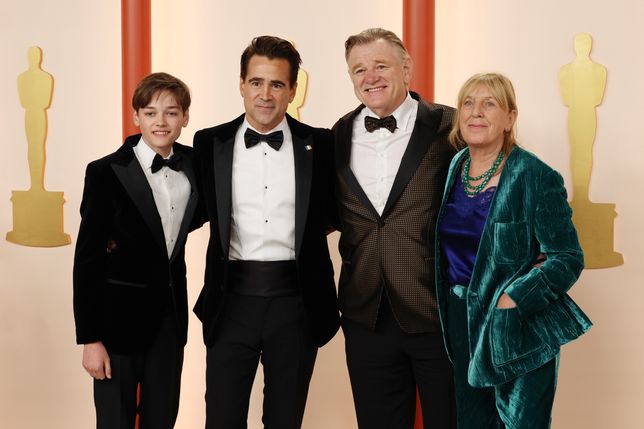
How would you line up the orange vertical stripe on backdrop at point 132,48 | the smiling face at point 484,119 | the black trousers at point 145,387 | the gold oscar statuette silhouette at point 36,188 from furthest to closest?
the gold oscar statuette silhouette at point 36,188, the orange vertical stripe on backdrop at point 132,48, the black trousers at point 145,387, the smiling face at point 484,119

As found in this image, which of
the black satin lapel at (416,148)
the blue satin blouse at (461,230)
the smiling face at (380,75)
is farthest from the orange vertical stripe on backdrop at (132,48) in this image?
the blue satin blouse at (461,230)

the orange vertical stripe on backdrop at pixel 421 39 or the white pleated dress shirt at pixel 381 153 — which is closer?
the white pleated dress shirt at pixel 381 153

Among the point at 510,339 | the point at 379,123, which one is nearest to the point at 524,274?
the point at 510,339

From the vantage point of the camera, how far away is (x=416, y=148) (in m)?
2.27

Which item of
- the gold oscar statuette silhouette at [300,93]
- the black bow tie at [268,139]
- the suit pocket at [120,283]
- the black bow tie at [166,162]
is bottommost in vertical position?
the suit pocket at [120,283]

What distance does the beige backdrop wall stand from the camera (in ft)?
10.1

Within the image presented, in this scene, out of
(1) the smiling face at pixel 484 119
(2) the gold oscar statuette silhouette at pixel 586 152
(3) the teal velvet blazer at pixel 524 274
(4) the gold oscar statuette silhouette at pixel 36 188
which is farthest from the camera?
(4) the gold oscar statuette silhouette at pixel 36 188

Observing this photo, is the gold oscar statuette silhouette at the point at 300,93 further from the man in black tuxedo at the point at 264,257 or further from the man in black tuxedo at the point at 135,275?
the man in black tuxedo at the point at 135,275

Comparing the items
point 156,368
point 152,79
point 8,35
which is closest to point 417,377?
point 156,368

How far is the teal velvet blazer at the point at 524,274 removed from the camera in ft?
6.45

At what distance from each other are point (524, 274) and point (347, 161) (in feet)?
2.35

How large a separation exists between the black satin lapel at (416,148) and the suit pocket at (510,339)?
1.65ft

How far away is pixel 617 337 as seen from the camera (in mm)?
3012

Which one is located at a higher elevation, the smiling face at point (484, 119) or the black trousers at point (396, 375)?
the smiling face at point (484, 119)
